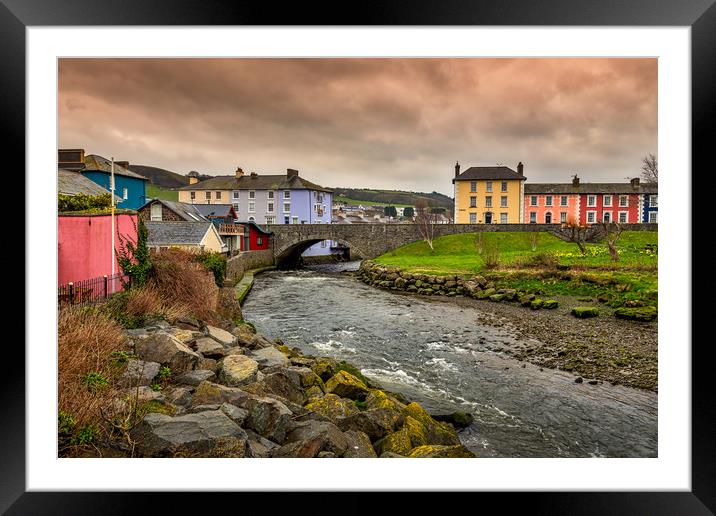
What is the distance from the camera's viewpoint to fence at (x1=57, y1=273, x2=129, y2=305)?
6202 mm

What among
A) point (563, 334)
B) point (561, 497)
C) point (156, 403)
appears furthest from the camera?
point (563, 334)

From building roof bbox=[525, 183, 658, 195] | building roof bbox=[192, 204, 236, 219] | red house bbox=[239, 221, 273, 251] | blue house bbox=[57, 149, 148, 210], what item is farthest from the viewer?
building roof bbox=[525, 183, 658, 195]

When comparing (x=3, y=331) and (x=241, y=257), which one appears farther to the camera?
(x=241, y=257)

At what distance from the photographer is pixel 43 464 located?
7.42ft

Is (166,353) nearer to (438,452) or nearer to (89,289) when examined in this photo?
(89,289)

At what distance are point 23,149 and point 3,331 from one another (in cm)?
91

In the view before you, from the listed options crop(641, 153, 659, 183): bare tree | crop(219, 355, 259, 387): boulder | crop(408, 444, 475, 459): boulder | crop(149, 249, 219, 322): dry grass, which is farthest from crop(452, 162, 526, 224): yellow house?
crop(408, 444, 475, 459): boulder

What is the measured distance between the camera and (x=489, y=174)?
113 ft

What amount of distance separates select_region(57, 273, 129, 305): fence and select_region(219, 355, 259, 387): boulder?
227cm

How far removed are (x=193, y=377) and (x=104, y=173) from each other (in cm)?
2239

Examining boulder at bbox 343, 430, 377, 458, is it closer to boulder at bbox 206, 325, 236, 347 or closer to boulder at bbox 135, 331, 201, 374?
boulder at bbox 135, 331, 201, 374

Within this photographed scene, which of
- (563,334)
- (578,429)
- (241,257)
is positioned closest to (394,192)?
(241,257)
